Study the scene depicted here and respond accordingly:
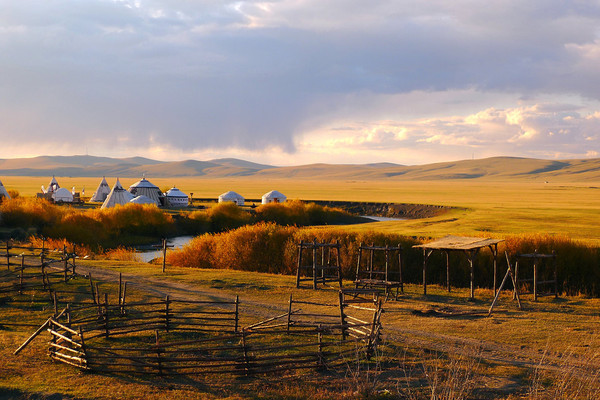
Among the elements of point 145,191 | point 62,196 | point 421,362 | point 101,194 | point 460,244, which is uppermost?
point 145,191

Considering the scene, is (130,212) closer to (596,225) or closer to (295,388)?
(596,225)

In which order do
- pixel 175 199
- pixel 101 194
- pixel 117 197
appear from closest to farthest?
1. pixel 117 197
2. pixel 175 199
3. pixel 101 194

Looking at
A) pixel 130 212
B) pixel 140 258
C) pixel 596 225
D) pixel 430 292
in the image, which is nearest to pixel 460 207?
pixel 596 225

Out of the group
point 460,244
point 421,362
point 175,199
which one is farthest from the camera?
point 175,199

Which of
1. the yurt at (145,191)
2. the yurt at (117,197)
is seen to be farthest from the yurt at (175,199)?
the yurt at (117,197)

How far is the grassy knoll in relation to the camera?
11297 millimetres

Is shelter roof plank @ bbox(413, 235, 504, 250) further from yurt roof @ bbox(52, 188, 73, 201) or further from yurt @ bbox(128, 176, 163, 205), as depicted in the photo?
yurt roof @ bbox(52, 188, 73, 201)

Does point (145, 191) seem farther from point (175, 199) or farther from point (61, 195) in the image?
point (61, 195)

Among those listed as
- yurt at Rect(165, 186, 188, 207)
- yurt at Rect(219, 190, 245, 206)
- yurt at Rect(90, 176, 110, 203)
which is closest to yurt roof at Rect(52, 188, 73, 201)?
yurt at Rect(90, 176, 110, 203)

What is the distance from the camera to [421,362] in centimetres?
1308

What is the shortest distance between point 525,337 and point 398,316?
4.32 meters

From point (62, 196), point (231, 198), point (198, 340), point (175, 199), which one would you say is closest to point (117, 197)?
point (175, 199)

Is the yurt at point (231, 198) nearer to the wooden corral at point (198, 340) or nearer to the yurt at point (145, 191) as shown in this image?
the yurt at point (145, 191)

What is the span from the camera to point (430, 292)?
24375 millimetres
